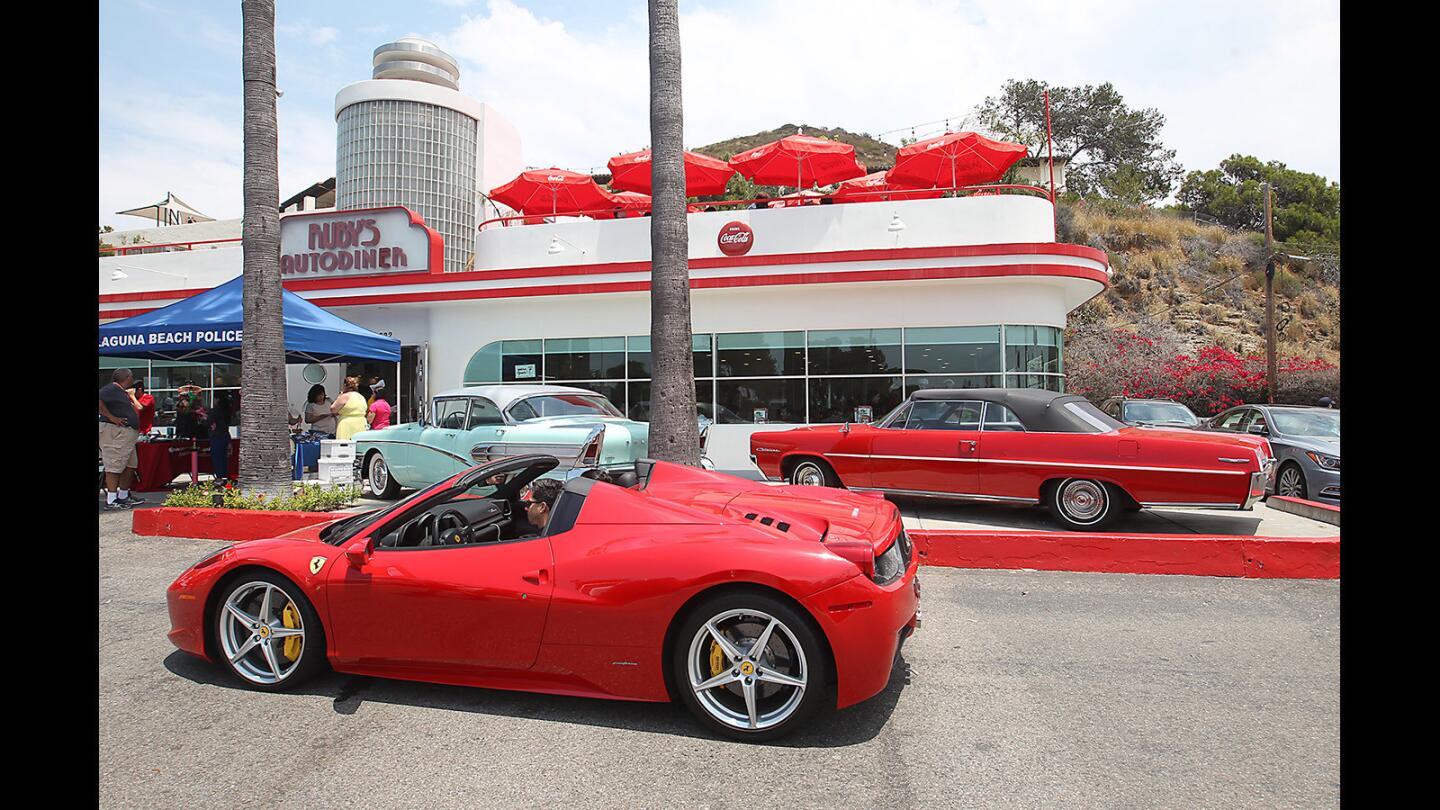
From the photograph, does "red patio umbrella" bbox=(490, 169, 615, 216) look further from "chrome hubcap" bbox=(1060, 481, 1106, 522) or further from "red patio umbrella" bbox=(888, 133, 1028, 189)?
"chrome hubcap" bbox=(1060, 481, 1106, 522)

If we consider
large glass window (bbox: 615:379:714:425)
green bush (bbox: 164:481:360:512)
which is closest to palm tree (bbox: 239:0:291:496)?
green bush (bbox: 164:481:360:512)

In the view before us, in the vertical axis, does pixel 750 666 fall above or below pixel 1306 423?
below

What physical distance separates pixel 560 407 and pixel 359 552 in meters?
6.18

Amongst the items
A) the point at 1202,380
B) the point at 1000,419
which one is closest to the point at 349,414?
the point at 1000,419

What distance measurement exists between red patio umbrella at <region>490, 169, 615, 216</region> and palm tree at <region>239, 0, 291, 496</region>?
795cm

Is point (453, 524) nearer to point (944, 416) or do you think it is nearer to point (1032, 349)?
point (944, 416)

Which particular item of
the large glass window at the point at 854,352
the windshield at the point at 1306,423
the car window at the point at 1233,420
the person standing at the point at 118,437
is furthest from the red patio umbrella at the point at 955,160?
the person standing at the point at 118,437

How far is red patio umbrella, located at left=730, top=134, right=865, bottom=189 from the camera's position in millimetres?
15866

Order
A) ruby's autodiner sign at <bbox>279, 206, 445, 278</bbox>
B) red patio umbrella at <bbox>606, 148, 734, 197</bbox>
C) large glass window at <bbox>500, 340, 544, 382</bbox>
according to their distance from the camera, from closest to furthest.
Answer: large glass window at <bbox>500, 340, 544, 382</bbox>
ruby's autodiner sign at <bbox>279, 206, 445, 278</bbox>
red patio umbrella at <bbox>606, 148, 734, 197</bbox>

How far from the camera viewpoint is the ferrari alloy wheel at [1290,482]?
398 inches

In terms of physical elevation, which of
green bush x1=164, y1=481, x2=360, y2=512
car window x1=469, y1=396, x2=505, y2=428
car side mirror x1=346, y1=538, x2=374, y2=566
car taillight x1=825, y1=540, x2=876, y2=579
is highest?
car window x1=469, y1=396, x2=505, y2=428

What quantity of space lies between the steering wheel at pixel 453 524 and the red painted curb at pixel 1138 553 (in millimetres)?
4125

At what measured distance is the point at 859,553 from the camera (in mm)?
3475

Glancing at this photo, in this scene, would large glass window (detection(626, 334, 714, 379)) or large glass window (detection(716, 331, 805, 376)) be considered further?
large glass window (detection(626, 334, 714, 379))
